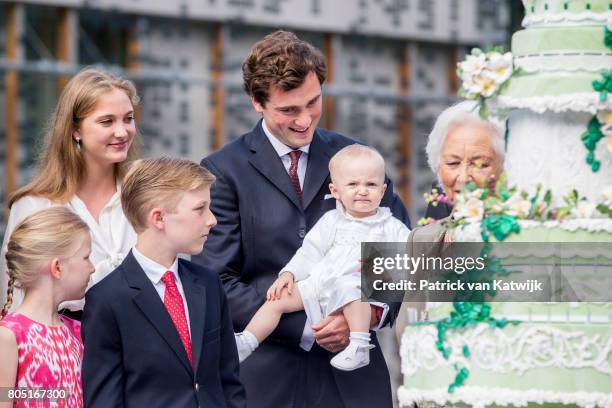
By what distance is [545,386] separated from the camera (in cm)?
603

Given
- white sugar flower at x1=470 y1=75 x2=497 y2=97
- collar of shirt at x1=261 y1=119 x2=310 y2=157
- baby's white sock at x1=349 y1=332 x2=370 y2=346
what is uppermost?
white sugar flower at x1=470 y1=75 x2=497 y2=97

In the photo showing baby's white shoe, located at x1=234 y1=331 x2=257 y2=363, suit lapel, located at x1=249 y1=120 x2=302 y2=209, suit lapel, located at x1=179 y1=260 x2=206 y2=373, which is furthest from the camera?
suit lapel, located at x1=249 y1=120 x2=302 y2=209

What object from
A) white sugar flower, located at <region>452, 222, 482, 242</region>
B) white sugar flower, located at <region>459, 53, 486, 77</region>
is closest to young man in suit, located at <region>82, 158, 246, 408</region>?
white sugar flower, located at <region>452, 222, 482, 242</region>

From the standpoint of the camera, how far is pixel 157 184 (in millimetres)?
6477

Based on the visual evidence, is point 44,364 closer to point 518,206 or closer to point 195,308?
point 195,308

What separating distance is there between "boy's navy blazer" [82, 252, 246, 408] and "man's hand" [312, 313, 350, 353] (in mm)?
769

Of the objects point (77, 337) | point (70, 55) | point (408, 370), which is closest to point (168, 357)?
point (77, 337)

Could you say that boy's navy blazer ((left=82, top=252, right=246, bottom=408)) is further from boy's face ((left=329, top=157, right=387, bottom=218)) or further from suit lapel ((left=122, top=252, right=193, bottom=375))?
boy's face ((left=329, top=157, right=387, bottom=218))

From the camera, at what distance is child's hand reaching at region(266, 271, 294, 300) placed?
718cm

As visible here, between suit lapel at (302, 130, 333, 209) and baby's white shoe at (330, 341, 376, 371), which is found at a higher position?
suit lapel at (302, 130, 333, 209)

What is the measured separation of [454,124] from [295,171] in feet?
2.55

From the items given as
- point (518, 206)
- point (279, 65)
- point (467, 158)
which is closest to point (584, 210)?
point (518, 206)

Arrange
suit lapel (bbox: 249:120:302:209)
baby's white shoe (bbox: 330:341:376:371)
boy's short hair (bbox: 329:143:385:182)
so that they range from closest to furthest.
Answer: baby's white shoe (bbox: 330:341:376:371)
boy's short hair (bbox: 329:143:385:182)
suit lapel (bbox: 249:120:302:209)

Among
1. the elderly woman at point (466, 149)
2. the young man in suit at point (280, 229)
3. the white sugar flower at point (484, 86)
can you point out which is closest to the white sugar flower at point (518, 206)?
the white sugar flower at point (484, 86)
